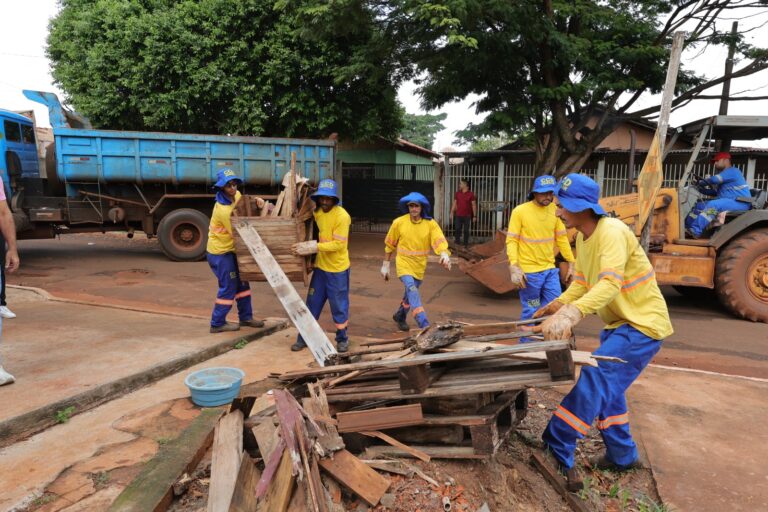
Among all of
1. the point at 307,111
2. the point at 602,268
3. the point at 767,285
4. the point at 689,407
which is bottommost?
the point at 689,407

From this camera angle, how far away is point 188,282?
8625 mm

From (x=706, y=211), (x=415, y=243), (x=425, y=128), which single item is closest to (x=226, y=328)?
(x=415, y=243)

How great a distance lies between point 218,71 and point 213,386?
1015 cm

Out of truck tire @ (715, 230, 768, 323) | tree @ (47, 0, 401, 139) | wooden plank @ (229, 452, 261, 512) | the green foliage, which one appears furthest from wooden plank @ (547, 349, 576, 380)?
tree @ (47, 0, 401, 139)

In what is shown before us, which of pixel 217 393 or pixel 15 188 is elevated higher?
pixel 15 188

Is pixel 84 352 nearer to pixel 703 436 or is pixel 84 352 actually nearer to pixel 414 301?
pixel 414 301

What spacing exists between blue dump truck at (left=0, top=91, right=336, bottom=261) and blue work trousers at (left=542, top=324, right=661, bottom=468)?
7.53m

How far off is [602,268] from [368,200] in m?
14.8

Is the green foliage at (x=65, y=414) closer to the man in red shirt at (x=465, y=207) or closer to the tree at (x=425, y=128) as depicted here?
the man in red shirt at (x=465, y=207)

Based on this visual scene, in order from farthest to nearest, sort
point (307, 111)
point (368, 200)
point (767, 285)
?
point (368, 200), point (307, 111), point (767, 285)

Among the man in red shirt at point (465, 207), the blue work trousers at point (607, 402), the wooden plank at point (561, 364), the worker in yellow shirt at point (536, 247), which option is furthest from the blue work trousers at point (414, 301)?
the man in red shirt at point (465, 207)

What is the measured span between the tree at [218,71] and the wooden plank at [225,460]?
9.87 metres

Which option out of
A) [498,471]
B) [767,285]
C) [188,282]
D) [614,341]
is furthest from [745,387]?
[188,282]

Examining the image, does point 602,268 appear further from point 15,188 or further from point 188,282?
point 15,188
